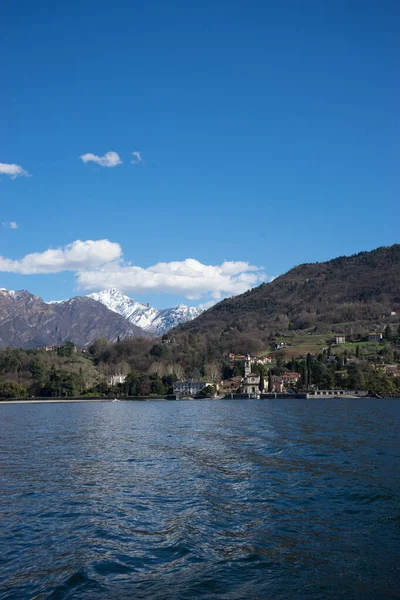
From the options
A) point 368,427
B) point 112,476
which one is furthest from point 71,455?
point 368,427

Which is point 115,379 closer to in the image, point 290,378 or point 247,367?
point 247,367

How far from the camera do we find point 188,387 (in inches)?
6658

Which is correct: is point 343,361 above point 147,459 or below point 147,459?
above

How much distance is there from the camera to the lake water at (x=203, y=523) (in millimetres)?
13828

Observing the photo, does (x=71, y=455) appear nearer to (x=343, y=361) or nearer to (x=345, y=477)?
(x=345, y=477)

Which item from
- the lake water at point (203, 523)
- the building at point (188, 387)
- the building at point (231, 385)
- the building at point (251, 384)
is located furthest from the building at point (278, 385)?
the lake water at point (203, 523)

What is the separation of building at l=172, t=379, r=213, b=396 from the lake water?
130 metres

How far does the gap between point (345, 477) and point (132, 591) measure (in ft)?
50.4

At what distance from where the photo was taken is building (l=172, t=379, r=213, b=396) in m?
166

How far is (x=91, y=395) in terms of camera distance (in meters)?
163

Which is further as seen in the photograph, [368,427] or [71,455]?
[368,427]

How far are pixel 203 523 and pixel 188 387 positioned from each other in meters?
151

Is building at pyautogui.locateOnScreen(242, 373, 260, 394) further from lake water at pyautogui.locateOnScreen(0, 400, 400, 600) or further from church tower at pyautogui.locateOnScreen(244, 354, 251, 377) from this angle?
lake water at pyautogui.locateOnScreen(0, 400, 400, 600)

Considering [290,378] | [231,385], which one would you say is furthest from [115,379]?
[290,378]
